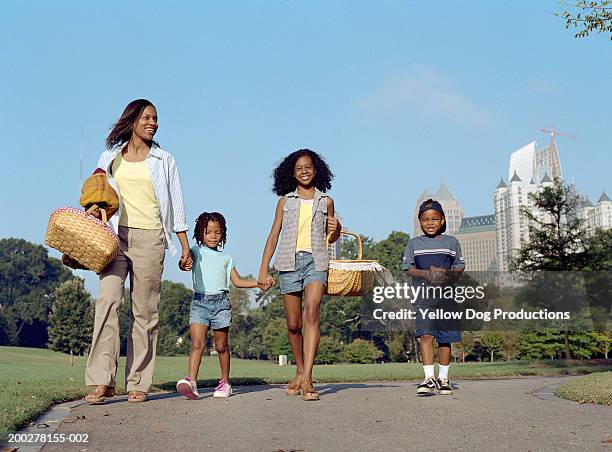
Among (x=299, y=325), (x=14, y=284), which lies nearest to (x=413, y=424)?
(x=299, y=325)

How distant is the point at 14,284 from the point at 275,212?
100 meters

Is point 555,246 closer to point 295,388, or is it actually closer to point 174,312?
point 295,388

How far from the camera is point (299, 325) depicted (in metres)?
7.39

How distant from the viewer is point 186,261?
695 cm

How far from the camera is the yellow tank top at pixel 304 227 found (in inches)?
281

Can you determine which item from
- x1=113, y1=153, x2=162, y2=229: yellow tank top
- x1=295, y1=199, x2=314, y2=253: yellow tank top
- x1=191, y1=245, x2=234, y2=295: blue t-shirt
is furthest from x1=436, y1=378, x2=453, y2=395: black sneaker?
x1=113, y1=153, x2=162, y2=229: yellow tank top

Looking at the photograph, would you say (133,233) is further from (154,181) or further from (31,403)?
(31,403)

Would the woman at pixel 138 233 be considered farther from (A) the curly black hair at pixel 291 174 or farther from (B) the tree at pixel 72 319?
(B) the tree at pixel 72 319

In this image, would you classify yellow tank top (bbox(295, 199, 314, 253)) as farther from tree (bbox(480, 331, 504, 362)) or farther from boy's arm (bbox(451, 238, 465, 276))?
tree (bbox(480, 331, 504, 362))

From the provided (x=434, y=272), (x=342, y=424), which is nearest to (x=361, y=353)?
(x=434, y=272)

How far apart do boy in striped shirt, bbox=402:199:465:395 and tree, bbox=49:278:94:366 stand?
57825 mm

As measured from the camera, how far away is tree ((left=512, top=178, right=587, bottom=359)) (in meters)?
29.4

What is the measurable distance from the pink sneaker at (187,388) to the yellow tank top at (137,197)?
1332 mm

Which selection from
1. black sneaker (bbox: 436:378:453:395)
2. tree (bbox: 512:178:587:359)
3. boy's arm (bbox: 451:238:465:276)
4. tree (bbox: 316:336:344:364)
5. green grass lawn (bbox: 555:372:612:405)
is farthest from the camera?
tree (bbox: 316:336:344:364)
